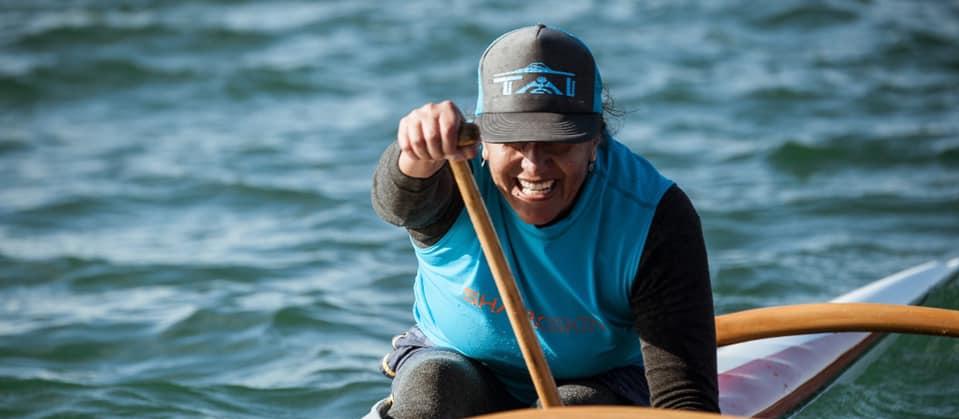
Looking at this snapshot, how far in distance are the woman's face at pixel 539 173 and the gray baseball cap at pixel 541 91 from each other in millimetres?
46

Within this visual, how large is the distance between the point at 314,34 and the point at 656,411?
9.68 m

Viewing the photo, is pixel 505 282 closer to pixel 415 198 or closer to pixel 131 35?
pixel 415 198

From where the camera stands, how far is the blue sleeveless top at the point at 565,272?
8.25 ft

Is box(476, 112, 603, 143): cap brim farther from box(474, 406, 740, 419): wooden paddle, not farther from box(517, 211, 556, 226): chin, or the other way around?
box(474, 406, 740, 419): wooden paddle

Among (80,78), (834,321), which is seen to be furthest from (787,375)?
(80,78)

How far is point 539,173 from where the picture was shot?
7.84ft

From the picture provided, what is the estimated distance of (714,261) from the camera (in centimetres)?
577

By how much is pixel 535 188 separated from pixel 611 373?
56 centimetres

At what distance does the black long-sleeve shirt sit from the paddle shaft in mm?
1030

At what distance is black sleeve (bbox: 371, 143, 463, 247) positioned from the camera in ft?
7.84

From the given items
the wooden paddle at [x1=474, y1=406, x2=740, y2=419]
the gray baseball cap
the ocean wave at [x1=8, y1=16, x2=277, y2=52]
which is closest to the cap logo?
the gray baseball cap

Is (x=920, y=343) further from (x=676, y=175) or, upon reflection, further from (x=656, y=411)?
(x=676, y=175)

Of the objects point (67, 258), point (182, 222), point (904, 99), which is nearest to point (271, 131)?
point (182, 222)

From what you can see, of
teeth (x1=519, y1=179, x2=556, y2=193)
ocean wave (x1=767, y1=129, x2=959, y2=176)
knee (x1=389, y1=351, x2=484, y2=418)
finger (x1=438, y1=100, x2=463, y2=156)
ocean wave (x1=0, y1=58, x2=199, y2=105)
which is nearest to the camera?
finger (x1=438, y1=100, x2=463, y2=156)
